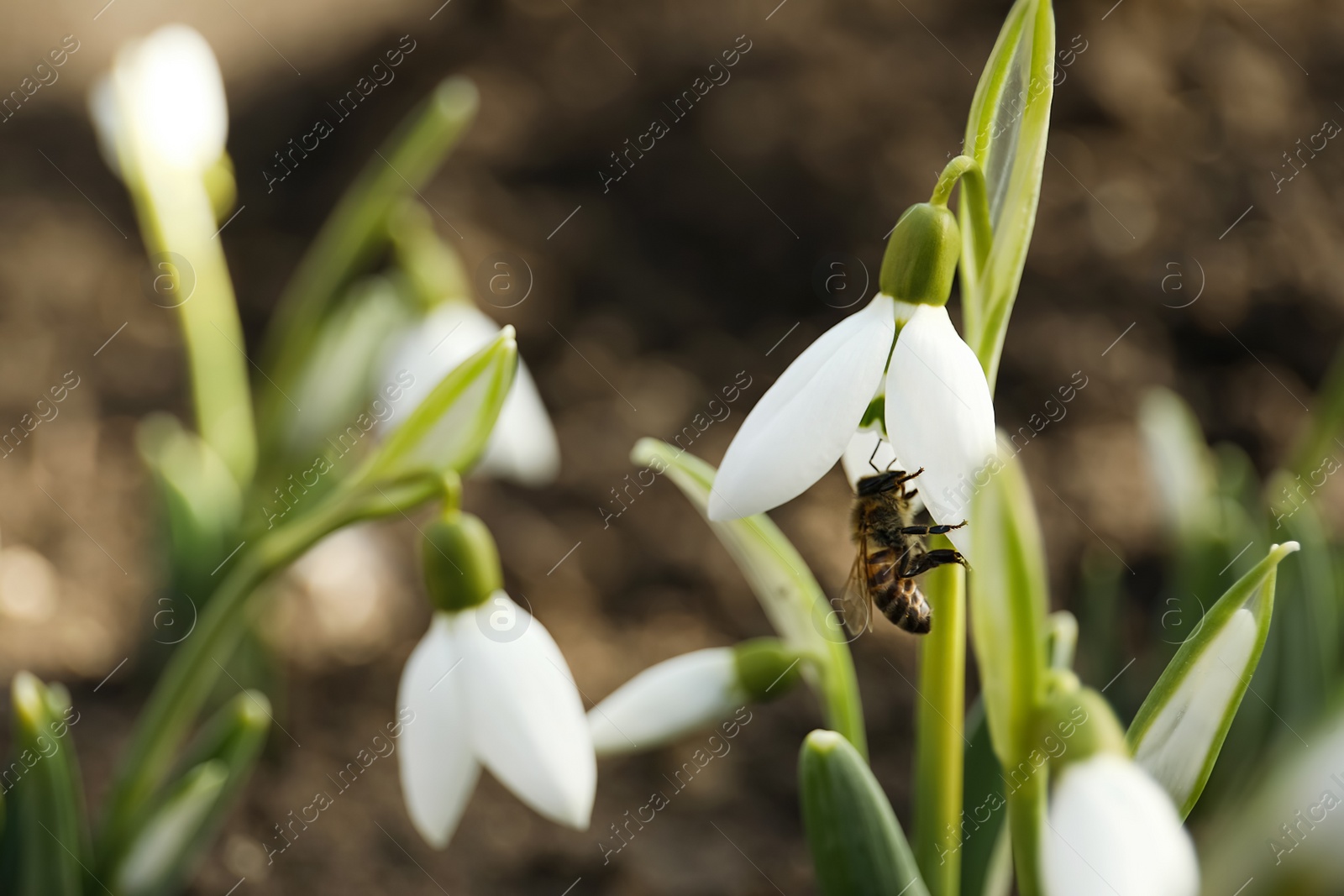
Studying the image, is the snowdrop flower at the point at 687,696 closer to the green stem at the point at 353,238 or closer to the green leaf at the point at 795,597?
the green leaf at the point at 795,597

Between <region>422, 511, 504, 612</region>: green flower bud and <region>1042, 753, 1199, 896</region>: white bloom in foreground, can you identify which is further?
<region>422, 511, 504, 612</region>: green flower bud

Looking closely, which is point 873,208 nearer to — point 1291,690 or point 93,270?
point 1291,690

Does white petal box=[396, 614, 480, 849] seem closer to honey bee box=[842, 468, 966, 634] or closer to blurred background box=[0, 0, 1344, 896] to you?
honey bee box=[842, 468, 966, 634]

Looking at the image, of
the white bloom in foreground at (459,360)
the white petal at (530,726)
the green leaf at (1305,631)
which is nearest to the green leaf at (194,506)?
the white bloom in foreground at (459,360)

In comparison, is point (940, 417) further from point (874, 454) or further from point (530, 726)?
point (530, 726)

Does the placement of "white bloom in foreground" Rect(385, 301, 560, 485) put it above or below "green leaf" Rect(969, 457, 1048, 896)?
above

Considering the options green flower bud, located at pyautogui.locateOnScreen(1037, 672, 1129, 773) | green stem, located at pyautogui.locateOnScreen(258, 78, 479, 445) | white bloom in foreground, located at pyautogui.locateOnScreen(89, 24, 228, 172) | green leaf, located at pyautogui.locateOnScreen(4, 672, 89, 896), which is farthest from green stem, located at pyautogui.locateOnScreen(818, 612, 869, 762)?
white bloom in foreground, located at pyautogui.locateOnScreen(89, 24, 228, 172)

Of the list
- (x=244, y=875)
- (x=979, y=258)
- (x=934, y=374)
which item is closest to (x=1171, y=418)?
(x=979, y=258)
